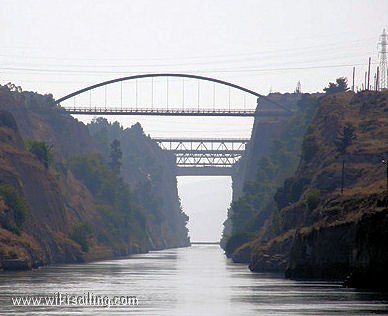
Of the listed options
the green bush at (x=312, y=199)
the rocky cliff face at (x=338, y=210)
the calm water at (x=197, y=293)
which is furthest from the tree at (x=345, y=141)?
the calm water at (x=197, y=293)

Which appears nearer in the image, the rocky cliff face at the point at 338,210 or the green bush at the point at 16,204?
the rocky cliff face at the point at 338,210

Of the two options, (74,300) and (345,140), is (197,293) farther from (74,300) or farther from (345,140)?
(345,140)

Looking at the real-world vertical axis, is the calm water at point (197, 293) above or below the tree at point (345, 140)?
below

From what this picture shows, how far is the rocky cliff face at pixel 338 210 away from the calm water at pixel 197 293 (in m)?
3.60

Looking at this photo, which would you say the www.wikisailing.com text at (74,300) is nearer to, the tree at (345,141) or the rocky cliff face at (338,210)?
the rocky cliff face at (338,210)

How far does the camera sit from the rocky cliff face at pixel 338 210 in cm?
10631

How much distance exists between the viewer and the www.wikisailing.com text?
9200 centimetres

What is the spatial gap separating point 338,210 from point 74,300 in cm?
4652

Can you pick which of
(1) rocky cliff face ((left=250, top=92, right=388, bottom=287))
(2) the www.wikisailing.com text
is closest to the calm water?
(2) the www.wikisailing.com text

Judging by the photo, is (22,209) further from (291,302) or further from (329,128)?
(291,302)

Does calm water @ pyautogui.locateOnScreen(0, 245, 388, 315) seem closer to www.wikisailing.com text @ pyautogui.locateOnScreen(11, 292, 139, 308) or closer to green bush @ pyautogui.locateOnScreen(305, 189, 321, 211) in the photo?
www.wikisailing.com text @ pyautogui.locateOnScreen(11, 292, 139, 308)

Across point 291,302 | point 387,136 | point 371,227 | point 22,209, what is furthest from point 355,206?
point 22,209

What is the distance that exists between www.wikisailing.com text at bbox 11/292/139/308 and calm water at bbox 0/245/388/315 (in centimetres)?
108

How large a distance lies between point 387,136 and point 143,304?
90361mm
